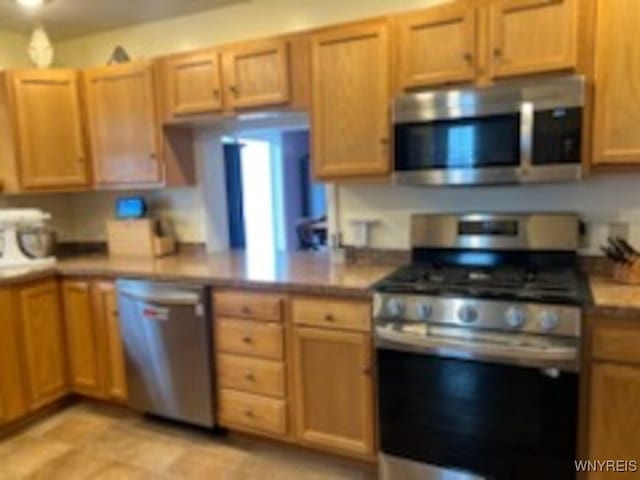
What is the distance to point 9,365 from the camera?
2.76 metres

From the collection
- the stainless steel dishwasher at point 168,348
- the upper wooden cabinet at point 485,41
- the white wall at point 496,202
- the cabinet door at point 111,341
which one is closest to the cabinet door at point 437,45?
the upper wooden cabinet at point 485,41

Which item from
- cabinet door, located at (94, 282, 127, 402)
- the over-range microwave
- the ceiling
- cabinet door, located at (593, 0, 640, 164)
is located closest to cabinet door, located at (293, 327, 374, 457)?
the over-range microwave

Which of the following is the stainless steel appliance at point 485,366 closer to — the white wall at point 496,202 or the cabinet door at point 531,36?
the white wall at point 496,202

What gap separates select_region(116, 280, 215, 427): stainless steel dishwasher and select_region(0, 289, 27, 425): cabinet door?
23.4 inches

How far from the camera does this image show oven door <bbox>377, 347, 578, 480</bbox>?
1.85m

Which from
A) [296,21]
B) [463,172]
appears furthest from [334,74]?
[463,172]

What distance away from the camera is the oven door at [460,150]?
2.13 metres

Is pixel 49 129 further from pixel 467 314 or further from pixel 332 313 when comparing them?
pixel 467 314

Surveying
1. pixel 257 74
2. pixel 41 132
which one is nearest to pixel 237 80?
pixel 257 74

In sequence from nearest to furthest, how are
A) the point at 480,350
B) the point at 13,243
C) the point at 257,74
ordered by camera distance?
1. the point at 480,350
2. the point at 257,74
3. the point at 13,243

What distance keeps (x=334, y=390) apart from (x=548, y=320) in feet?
3.31

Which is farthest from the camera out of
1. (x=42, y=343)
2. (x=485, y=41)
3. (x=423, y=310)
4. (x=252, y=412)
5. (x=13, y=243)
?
(x=13, y=243)

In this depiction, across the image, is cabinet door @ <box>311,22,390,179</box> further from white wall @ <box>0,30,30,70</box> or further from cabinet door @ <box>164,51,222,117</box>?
white wall @ <box>0,30,30,70</box>

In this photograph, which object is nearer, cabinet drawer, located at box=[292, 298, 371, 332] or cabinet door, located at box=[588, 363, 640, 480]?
cabinet door, located at box=[588, 363, 640, 480]
